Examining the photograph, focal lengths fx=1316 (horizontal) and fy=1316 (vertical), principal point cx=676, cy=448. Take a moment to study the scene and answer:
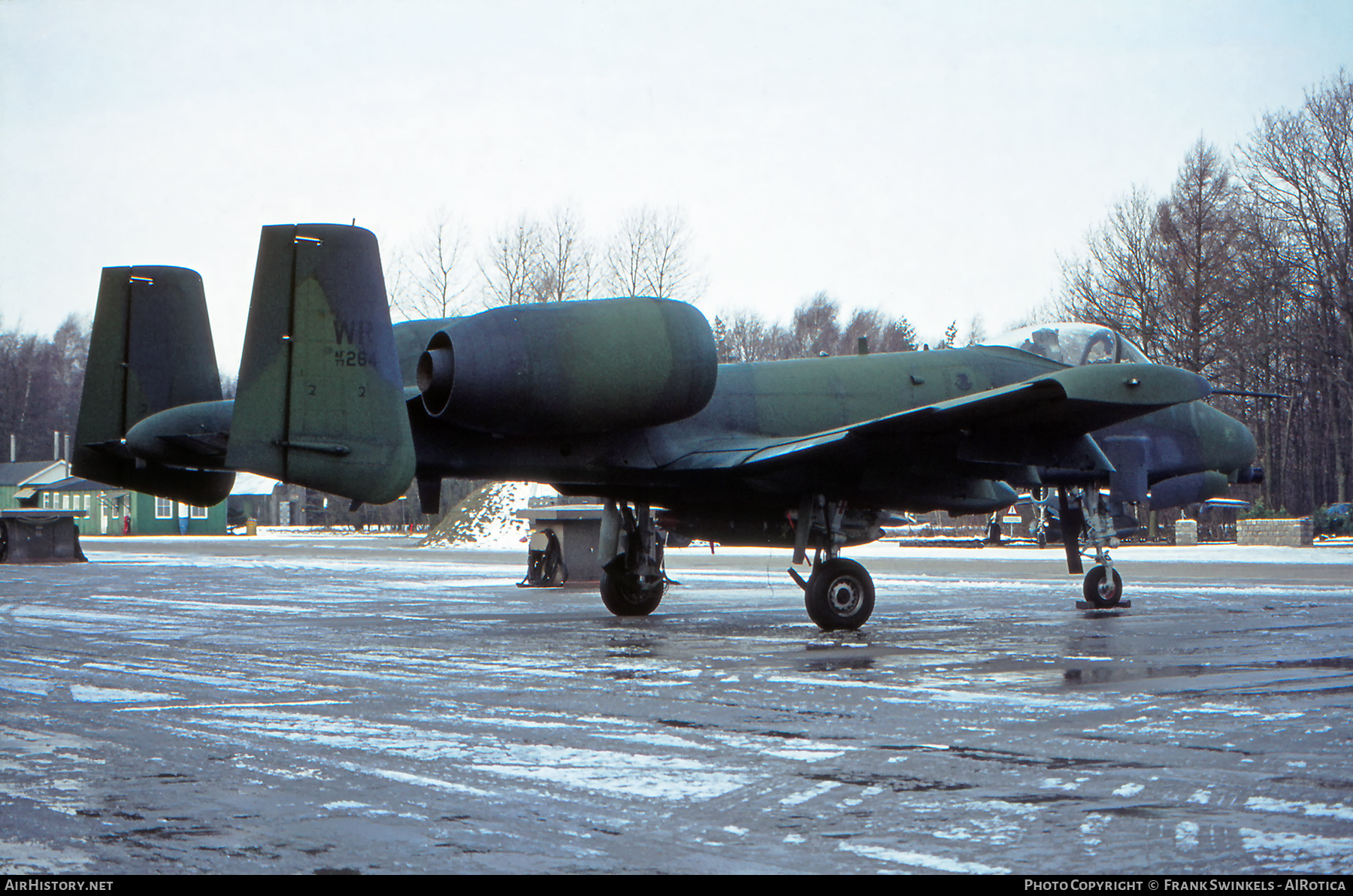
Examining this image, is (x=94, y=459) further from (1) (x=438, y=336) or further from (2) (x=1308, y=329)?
(2) (x=1308, y=329)

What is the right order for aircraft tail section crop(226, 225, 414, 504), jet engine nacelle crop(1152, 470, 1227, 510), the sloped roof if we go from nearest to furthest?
1. aircraft tail section crop(226, 225, 414, 504)
2. jet engine nacelle crop(1152, 470, 1227, 510)
3. the sloped roof

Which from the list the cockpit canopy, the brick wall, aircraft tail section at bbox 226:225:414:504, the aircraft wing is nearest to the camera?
aircraft tail section at bbox 226:225:414:504

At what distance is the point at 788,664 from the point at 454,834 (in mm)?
5640

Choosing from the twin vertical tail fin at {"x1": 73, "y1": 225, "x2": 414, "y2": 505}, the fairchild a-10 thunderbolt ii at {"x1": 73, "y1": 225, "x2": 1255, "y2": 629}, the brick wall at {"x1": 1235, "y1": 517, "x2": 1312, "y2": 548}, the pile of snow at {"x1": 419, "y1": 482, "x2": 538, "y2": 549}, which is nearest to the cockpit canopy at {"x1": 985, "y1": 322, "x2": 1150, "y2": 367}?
the fairchild a-10 thunderbolt ii at {"x1": 73, "y1": 225, "x2": 1255, "y2": 629}

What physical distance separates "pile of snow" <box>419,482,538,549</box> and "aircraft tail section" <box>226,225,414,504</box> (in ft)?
118

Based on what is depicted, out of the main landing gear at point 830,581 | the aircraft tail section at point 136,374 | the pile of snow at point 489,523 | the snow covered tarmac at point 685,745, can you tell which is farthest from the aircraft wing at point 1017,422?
the pile of snow at point 489,523

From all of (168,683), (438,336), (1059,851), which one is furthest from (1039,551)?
(1059,851)

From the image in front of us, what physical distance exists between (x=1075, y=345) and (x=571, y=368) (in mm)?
6678

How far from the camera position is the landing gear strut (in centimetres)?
1523

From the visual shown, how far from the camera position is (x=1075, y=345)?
1538 centimetres

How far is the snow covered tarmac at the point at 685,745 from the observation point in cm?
444

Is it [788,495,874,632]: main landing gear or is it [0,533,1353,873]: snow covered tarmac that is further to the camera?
[788,495,874,632]: main landing gear

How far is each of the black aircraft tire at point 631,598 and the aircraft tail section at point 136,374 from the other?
4.70 meters

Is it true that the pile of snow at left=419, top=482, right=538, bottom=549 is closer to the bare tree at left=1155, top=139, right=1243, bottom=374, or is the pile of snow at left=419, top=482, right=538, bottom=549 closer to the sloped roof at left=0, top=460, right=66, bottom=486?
the bare tree at left=1155, top=139, right=1243, bottom=374
